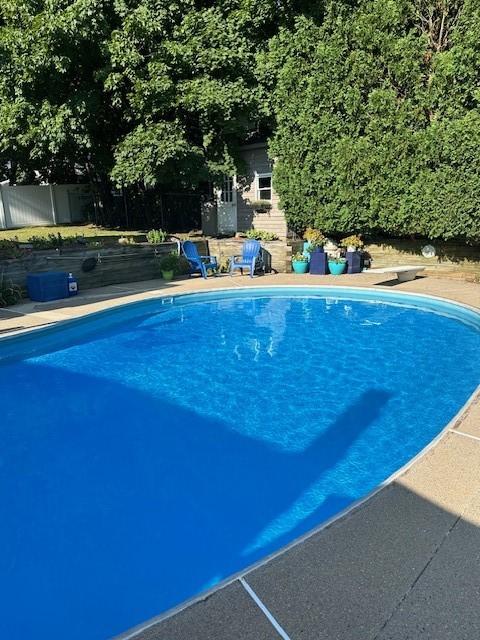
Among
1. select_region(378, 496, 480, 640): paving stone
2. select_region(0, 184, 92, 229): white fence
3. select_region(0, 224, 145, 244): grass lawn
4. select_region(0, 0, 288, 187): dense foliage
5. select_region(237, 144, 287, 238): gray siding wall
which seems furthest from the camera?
select_region(0, 184, 92, 229): white fence

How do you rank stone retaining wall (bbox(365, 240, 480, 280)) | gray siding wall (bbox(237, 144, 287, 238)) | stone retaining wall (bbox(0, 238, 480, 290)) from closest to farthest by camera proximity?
stone retaining wall (bbox(0, 238, 480, 290))
stone retaining wall (bbox(365, 240, 480, 280))
gray siding wall (bbox(237, 144, 287, 238))

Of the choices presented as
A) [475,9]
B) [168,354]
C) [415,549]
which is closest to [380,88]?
[475,9]

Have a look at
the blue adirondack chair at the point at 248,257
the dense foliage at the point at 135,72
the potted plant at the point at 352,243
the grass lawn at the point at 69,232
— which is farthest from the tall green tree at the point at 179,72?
the potted plant at the point at 352,243

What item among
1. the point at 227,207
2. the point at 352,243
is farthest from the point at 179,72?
the point at 352,243

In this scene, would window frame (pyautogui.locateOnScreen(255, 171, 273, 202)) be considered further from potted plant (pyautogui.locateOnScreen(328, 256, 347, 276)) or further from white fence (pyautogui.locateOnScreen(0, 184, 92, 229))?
white fence (pyautogui.locateOnScreen(0, 184, 92, 229))

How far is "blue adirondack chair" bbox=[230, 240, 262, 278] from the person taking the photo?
12.7 meters

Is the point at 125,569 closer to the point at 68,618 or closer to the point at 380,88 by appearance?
the point at 68,618

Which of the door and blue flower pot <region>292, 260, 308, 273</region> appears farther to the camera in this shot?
the door

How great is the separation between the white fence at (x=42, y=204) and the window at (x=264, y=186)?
27.3 feet

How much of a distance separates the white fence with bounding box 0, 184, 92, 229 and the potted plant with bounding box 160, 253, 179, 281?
8.11m

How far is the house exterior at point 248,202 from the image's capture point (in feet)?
49.6

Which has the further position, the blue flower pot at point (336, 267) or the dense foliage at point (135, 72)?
the blue flower pot at point (336, 267)

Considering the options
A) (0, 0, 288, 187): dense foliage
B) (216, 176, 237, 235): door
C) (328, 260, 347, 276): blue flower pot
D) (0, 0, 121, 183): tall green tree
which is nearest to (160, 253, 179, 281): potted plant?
(0, 0, 288, 187): dense foliage

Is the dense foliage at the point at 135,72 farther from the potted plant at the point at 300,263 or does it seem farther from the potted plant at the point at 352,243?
the potted plant at the point at 352,243
